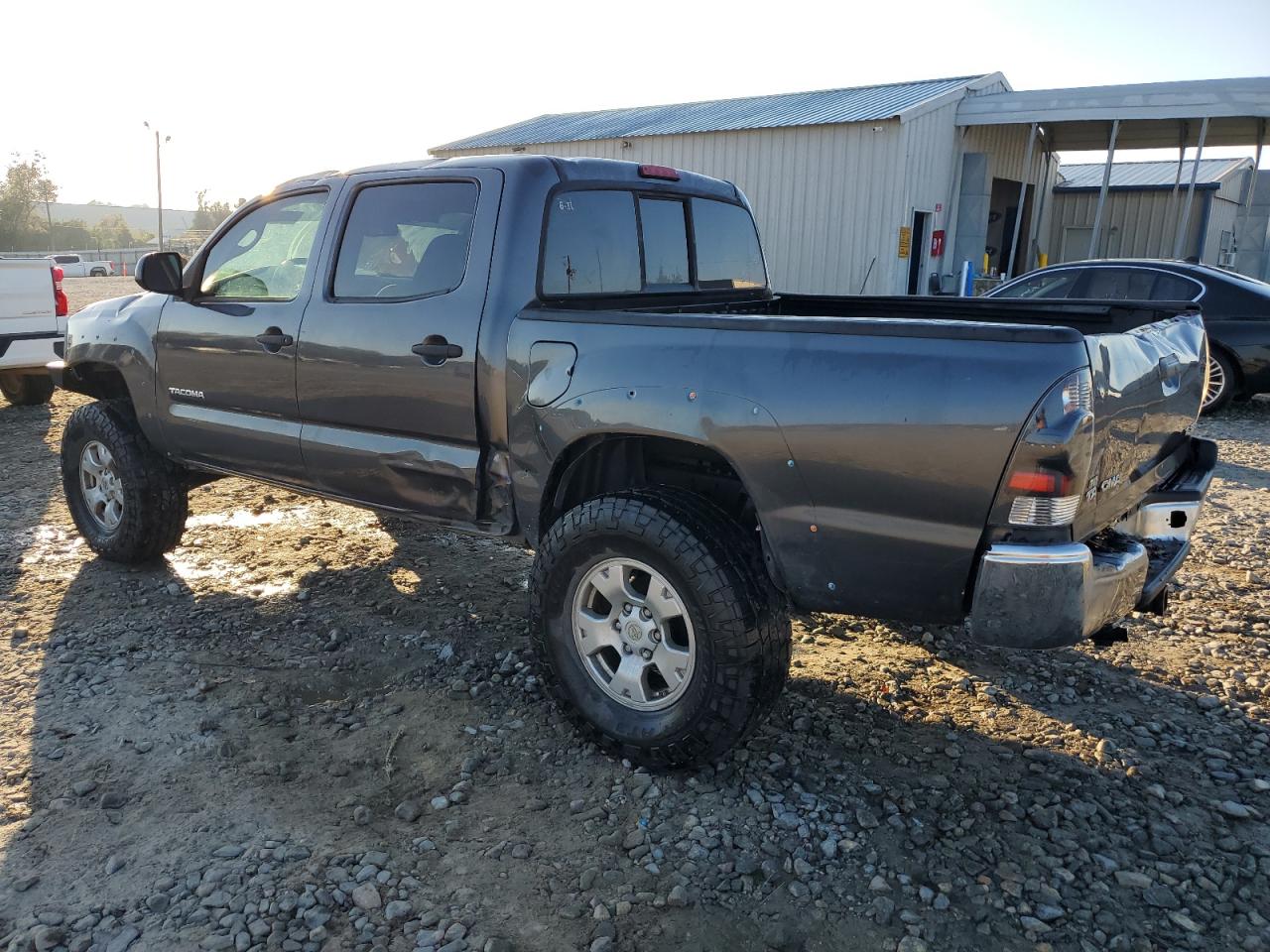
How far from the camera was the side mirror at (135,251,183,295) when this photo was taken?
4.39m

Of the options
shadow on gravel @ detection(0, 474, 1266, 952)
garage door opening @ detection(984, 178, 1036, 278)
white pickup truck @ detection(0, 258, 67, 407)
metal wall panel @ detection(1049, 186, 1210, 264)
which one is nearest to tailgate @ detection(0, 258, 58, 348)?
white pickup truck @ detection(0, 258, 67, 407)

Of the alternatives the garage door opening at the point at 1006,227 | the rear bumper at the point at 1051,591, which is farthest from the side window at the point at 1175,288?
the garage door opening at the point at 1006,227

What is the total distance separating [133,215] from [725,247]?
468 ft

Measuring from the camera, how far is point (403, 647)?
4.12 metres

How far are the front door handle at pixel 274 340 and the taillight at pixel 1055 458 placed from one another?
295cm

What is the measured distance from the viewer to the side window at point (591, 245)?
355 cm

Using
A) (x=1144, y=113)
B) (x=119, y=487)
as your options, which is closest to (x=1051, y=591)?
(x=119, y=487)

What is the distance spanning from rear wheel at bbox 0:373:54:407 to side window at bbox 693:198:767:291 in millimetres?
7924

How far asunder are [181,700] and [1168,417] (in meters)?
3.73

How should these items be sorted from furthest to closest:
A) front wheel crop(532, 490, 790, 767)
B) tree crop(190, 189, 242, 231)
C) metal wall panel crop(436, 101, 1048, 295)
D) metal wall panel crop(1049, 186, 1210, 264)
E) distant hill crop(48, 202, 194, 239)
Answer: distant hill crop(48, 202, 194, 239) < tree crop(190, 189, 242, 231) < metal wall panel crop(1049, 186, 1210, 264) < metal wall panel crop(436, 101, 1048, 295) < front wheel crop(532, 490, 790, 767)

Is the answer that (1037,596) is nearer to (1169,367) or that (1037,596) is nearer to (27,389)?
(1169,367)

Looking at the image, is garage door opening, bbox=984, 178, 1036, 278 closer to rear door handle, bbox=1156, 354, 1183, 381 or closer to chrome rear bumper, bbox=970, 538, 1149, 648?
rear door handle, bbox=1156, 354, 1183, 381

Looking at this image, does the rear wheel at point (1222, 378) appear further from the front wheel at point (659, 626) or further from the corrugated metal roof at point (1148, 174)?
the corrugated metal roof at point (1148, 174)

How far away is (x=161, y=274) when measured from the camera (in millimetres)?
4445
